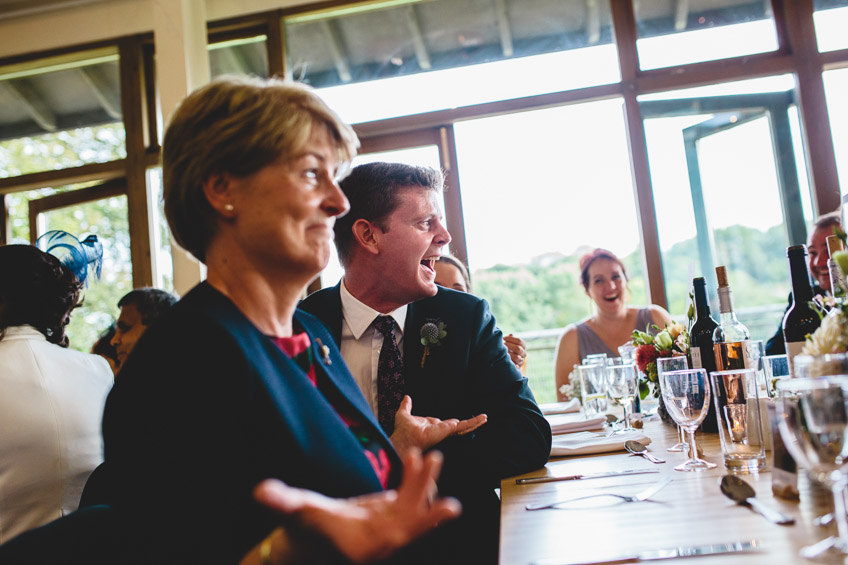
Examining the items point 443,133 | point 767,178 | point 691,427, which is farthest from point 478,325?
point 767,178

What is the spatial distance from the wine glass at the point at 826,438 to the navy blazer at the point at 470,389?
82cm

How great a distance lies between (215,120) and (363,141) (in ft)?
13.0

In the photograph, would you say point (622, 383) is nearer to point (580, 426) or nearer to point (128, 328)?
point (580, 426)

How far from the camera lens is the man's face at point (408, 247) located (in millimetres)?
2000

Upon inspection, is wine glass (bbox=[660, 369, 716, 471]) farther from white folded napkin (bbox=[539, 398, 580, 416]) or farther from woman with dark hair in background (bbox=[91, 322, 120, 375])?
woman with dark hair in background (bbox=[91, 322, 120, 375])

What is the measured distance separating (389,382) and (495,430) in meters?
0.35

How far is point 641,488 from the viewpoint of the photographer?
1227 millimetres

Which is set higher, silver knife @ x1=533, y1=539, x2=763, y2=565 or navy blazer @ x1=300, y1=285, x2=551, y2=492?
navy blazer @ x1=300, y1=285, x2=551, y2=492

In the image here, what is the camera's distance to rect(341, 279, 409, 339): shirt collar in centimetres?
197

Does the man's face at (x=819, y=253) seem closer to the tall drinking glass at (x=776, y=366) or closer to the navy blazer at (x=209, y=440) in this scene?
the tall drinking glass at (x=776, y=366)

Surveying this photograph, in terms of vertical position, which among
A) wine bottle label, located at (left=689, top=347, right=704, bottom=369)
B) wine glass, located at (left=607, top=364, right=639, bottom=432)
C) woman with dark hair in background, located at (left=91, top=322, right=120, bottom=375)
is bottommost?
wine glass, located at (left=607, top=364, right=639, bottom=432)

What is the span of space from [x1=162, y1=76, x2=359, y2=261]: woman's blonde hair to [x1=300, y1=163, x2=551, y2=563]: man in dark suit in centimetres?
67

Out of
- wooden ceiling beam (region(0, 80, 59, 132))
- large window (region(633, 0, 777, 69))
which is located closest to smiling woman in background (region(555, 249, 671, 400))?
large window (region(633, 0, 777, 69))

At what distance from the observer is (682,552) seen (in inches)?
32.7
